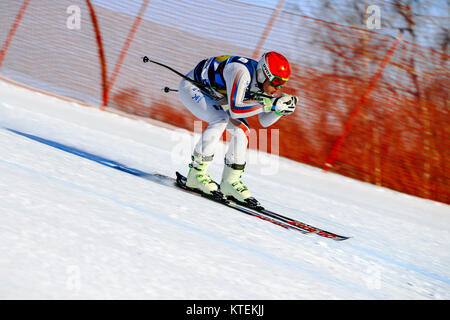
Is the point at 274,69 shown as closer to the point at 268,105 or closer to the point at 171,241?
the point at 268,105

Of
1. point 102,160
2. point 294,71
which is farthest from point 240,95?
point 294,71

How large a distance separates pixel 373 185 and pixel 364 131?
2.64 feet

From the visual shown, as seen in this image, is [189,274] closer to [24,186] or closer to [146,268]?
[146,268]

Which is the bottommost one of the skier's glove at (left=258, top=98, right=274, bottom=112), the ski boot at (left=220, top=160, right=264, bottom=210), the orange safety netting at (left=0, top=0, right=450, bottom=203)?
the ski boot at (left=220, top=160, right=264, bottom=210)

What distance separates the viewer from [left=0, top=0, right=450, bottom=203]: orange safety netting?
316 inches

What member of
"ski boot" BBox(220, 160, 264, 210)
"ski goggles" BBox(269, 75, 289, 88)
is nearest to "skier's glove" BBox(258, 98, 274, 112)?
"ski goggles" BBox(269, 75, 289, 88)

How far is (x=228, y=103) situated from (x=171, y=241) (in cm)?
187

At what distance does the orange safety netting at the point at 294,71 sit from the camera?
804 cm

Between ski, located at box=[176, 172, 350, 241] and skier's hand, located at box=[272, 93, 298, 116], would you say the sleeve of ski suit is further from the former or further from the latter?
ski, located at box=[176, 172, 350, 241]

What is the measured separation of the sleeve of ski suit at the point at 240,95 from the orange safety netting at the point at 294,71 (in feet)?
13.5

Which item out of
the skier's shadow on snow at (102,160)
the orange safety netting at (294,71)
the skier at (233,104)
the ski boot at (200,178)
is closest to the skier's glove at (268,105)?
the skier at (233,104)

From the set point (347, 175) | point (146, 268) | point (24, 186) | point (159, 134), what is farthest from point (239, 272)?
point (159, 134)

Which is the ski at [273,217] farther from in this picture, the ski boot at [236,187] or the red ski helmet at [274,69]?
the red ski helmet at [274,69]
